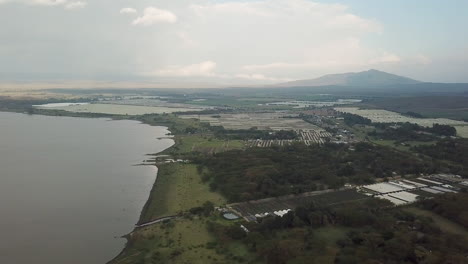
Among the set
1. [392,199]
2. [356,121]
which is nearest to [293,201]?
[392,199]

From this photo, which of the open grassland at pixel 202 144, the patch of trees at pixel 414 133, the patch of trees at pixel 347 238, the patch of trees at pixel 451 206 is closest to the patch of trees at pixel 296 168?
the open grassland at pixel 202 144

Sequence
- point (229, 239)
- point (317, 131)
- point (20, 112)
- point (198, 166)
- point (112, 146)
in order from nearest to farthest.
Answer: point (229, 239), point (198, 166), point (112, 146), point (317, 131), point (20, 112)

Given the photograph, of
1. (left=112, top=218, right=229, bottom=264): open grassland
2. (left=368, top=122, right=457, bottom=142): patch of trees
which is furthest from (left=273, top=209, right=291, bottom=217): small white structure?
(left=368, top=122, right=457, bottom=142): patch of trees

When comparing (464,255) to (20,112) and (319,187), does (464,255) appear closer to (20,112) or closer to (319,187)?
(319,187)

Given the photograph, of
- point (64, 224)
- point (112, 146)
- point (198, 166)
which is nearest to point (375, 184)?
point (198, 166)

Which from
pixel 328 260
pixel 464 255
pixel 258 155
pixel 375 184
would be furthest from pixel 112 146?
pixel 464 255

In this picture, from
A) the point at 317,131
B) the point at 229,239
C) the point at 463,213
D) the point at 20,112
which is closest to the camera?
the point at 229,239

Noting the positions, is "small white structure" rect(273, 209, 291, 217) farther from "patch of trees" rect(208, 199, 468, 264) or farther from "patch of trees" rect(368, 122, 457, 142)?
"patch of trees" rect(368, 122, 457, 142)

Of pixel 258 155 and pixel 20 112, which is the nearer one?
pixel 258 155
